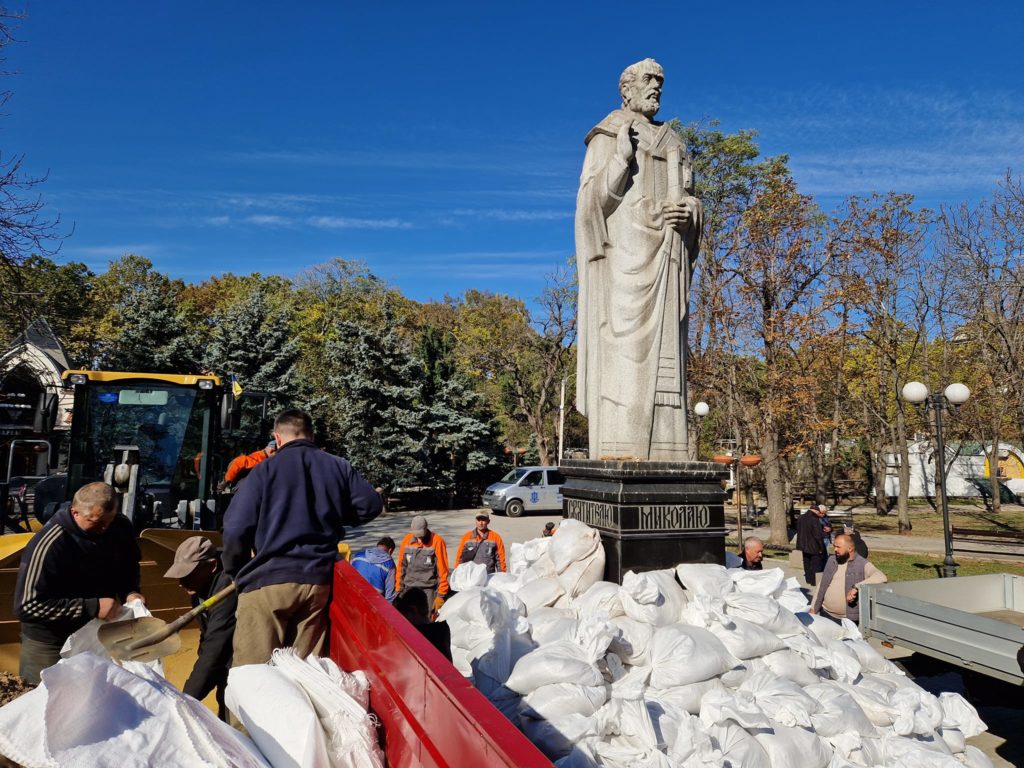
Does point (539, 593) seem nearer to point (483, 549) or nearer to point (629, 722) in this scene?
point (629, 722)

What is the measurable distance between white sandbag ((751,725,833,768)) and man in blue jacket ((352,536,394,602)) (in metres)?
3.18

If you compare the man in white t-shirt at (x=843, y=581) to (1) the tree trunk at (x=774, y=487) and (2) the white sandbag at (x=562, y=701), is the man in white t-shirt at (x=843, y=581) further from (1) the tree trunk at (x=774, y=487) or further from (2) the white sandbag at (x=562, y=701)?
(1) the tree trunk at (x=774, y=487)

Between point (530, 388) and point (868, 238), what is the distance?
2030 centimetres

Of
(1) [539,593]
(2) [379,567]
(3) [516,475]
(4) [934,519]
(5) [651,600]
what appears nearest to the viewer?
(5) [651,600]

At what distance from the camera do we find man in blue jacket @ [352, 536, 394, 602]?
236 inches

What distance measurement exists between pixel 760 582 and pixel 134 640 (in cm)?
414

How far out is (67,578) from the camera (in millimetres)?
3588

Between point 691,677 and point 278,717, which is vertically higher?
point 278,717

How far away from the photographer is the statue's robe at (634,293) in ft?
20.7


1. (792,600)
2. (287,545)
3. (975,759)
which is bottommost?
(975,759)

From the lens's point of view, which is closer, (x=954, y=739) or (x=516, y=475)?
(x=954, y=739)

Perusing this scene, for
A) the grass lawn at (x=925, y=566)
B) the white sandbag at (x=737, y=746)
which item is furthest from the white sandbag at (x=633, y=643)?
the grass lawn at (x=925, y=566)

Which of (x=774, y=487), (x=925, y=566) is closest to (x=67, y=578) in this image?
(x=925, y=566)

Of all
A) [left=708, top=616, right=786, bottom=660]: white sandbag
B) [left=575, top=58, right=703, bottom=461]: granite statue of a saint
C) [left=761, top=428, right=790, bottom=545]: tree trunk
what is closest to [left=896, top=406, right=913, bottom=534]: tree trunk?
[left=761, top=428, right=790, bottom=545]: tree trunk
